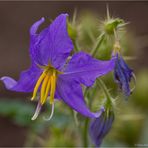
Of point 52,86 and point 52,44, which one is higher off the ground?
point 52,44

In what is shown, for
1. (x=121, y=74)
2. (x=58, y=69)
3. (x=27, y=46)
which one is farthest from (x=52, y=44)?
(x=27, y=46)

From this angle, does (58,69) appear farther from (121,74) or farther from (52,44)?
(121,74)

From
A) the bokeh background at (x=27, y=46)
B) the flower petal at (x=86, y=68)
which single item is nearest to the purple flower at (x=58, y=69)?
the flower petal at (x=86, y=68)

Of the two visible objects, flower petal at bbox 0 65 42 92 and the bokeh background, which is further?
the bokeh background

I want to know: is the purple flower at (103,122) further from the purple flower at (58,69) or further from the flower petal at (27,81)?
the flower petal at (27,81)

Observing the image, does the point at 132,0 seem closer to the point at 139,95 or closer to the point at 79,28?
the point at 139,95

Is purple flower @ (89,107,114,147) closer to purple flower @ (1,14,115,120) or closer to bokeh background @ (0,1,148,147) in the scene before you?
purple flower @ (1,14,115,120)

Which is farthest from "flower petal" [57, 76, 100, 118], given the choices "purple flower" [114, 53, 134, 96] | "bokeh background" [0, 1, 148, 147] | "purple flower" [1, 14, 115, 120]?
"bokeh background" [0, 1, 148, 147]
